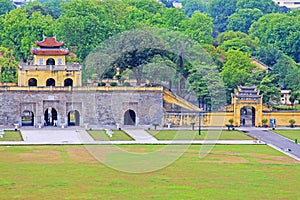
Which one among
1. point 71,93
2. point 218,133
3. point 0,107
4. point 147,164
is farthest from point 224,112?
point 147,164

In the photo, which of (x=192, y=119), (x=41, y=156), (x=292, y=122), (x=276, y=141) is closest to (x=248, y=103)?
(x=292, y=122)

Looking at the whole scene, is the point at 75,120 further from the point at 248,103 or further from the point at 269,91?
the point at 269,91

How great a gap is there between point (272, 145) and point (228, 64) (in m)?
36.3

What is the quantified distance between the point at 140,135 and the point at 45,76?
54.7 feet

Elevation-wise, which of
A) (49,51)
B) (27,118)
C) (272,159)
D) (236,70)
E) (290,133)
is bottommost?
(272,159)

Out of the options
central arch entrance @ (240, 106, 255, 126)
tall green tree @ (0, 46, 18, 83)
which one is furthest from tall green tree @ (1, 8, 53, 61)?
central arch entrance @ (240, 106, 255, 126)

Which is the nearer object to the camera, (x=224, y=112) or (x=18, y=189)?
(x=18, y=189)

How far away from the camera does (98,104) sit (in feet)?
333

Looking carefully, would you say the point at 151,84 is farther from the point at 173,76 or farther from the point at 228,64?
the point at 228,64

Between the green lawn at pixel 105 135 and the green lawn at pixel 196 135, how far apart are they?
312cm

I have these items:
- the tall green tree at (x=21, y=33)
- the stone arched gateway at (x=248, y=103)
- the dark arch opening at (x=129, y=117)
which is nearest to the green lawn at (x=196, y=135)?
the stone arched gateway at (x=248, y=103)

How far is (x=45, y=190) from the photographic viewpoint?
57969 mm

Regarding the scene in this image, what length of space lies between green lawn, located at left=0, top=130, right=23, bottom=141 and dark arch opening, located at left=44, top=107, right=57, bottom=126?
9240 millimetres

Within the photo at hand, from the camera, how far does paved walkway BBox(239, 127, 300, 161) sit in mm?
80375
